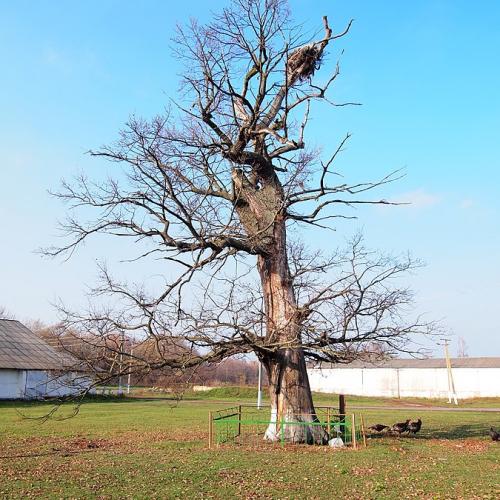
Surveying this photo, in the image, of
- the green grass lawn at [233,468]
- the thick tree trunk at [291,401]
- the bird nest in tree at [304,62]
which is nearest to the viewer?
the green grass lawn at [233,468]

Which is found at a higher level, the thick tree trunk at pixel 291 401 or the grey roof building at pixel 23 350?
the grey roof building at pixel 23 350

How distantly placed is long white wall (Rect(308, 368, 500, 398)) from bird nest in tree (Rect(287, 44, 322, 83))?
43.3m

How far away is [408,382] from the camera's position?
66625mm

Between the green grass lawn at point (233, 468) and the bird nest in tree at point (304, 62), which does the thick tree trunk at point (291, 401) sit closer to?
the green grass lawn at point (233, 468)

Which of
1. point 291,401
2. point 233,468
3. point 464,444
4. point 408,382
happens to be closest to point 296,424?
point 291,401

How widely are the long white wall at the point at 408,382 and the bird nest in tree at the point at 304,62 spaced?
4333 cm

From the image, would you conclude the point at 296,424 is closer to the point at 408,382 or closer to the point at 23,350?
the point at 23,350

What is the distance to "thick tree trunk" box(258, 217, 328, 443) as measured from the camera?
58.7 ft

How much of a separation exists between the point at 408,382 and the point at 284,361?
169 feet

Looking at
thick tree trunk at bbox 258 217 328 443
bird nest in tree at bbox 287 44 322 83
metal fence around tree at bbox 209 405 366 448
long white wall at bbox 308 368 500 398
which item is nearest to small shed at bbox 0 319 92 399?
metal fence around tree at bbox 209 405 366 448

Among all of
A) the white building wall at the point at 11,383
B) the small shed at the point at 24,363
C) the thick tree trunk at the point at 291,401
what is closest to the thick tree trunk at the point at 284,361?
the thick tree trunk at the point at 291,401

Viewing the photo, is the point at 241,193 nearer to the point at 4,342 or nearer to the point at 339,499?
the point at 339,499

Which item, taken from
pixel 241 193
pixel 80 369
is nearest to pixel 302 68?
pixel 241 193

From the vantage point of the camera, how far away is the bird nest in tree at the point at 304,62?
18.4 meters
